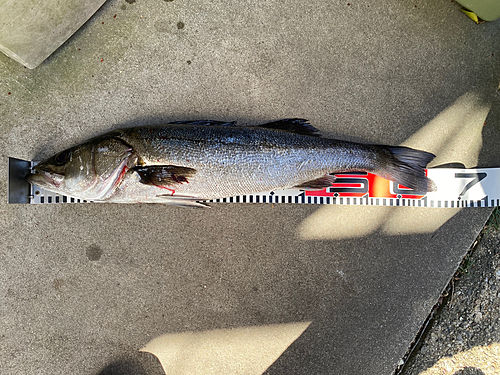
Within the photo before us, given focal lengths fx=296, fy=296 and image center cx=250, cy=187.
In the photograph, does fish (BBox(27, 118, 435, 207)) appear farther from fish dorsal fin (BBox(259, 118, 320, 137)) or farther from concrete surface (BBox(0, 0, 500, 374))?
concrete surface (BBox(0, 0, 500, 374))

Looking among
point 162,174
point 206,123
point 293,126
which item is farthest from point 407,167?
point 162,174

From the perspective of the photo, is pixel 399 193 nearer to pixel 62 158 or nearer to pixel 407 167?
pixel 407 167

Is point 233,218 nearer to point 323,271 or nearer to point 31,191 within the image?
point 323,271

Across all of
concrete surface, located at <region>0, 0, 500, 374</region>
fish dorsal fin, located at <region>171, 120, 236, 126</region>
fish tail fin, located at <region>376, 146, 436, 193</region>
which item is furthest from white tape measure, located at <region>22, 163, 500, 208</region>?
fish dorsal fin, located at <region>171, 120, 236, 126</region>

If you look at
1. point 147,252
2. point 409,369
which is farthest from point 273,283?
point 409,369

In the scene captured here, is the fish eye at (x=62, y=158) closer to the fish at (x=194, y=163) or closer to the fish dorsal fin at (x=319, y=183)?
the fish at (x=194, y=163)

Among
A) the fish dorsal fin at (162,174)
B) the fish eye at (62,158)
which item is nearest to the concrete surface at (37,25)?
the fish eye at (62,158)
